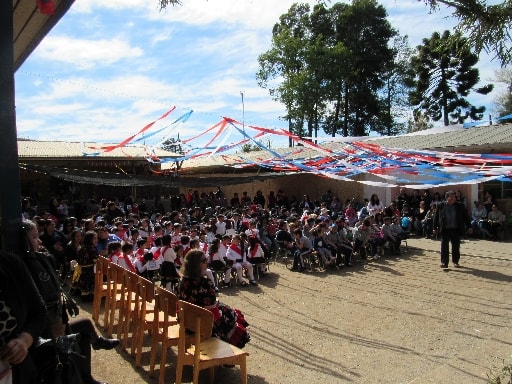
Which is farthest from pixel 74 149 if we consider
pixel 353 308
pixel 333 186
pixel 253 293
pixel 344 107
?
pixel 344 107

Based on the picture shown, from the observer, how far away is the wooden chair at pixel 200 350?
383cm

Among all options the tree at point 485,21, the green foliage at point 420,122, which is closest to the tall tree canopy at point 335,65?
the green foliage at point 420,122

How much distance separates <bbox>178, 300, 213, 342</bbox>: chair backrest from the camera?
12.6ft

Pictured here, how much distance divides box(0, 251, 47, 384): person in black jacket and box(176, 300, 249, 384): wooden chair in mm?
1659

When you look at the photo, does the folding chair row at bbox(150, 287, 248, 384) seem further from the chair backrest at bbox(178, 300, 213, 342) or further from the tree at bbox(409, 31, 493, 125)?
the tree at bbox(409, 31, 493, 125)

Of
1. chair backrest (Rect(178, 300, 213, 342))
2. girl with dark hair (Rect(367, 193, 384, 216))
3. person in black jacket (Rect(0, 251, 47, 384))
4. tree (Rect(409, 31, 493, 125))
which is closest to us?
person in black jacket (Rect(0, 251, 47, 384))

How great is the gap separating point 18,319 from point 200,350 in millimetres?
2157

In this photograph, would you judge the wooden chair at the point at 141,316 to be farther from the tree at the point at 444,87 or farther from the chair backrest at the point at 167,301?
the tree at the point at 444,87

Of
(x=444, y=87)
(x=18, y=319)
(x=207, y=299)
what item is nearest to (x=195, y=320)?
(x=207, y=299)

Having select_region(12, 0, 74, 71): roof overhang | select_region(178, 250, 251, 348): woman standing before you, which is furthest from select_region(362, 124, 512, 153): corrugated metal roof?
select_region(12, 0, 74, 71): roof overhang

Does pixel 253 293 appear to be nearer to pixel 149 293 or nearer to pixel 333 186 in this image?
pixel 149 293

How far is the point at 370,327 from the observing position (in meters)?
5.91

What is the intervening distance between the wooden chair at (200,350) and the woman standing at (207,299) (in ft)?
1.50

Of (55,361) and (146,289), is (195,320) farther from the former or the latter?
(55,361)
